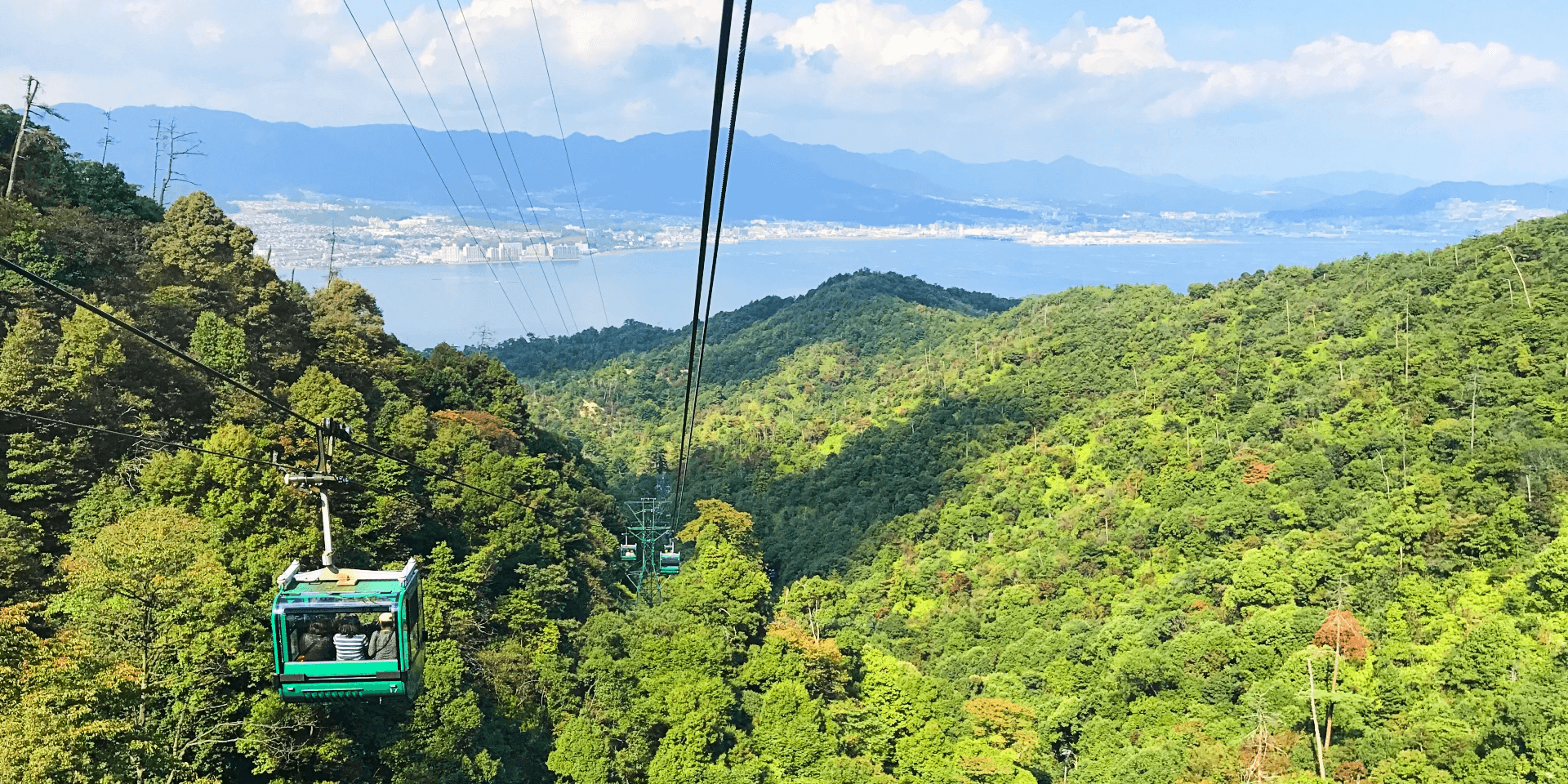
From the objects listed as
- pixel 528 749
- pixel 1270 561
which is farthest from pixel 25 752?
pixel 1270 561

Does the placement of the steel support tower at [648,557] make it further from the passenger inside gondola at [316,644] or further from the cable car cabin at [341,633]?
the passenger inside gondola at [316,644]

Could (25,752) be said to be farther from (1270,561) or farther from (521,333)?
(521,333)

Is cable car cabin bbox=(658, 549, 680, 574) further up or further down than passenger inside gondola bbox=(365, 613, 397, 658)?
further down

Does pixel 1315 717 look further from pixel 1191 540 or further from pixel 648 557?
pixel 648 557

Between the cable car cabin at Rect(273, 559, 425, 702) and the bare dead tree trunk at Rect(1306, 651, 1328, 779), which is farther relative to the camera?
the bare dead tree trunk at Rect(1306, 651, 1328, 779)

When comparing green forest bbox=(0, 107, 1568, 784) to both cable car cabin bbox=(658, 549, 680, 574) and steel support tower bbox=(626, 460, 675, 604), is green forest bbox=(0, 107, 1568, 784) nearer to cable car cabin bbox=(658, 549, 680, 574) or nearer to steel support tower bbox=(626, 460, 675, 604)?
cable car cabin bbox=(658, 549, 680, 574)

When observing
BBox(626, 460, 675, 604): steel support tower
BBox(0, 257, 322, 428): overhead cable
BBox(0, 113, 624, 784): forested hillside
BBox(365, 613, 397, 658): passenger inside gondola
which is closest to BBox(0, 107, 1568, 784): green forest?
BBox(0, 113, 624, 784): forested hillside

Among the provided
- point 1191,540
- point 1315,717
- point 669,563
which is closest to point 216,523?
point 669,563

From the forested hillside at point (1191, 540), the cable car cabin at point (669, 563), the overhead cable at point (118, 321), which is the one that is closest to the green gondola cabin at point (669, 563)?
the cable car cabin at point (669, 563)

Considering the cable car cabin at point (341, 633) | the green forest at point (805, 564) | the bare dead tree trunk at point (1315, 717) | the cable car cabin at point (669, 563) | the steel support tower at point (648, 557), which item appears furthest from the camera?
the steel support tower at point (648, 557)
